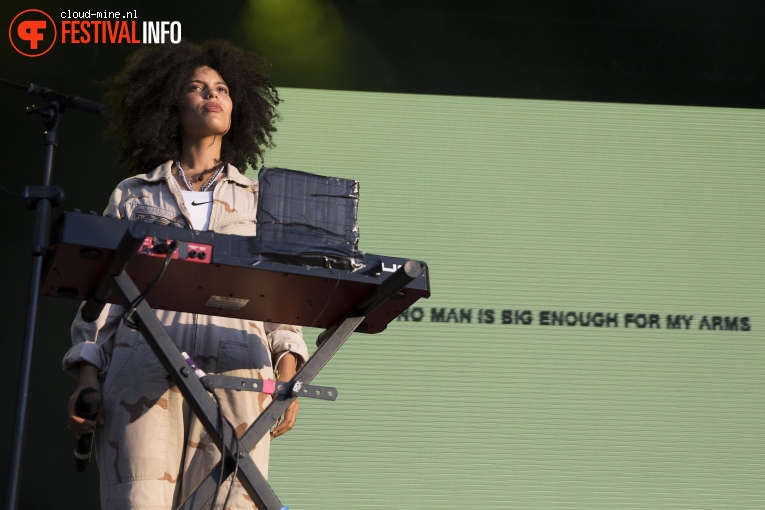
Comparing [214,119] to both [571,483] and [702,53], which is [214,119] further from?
[702,53]

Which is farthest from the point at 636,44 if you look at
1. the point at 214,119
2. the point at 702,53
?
the point at 214,119

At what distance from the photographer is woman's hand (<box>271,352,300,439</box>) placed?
2.49m

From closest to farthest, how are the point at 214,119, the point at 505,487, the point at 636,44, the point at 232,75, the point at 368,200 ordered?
the point at 214,119, the point at 232,75, the point at 505,487, the point at 368,200, the point at 636,44

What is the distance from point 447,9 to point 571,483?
79.9 inches

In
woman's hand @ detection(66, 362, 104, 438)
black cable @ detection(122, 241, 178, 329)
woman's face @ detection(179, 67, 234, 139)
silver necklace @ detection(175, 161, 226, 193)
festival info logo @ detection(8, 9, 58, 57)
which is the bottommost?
woman's hand @ detection(66, 362, 104, 438)

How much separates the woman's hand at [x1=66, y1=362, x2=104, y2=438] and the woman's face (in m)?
0.71

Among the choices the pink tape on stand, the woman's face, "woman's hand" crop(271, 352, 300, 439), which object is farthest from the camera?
the woman's face

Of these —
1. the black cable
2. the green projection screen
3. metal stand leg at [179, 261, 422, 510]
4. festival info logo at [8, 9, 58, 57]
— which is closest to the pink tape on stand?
metal stand leg at [179, 261, 422, 510]

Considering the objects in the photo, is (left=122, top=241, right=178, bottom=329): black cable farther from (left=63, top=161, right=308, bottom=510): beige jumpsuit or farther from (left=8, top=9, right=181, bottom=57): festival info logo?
(left=8, top=9, right=181, bottom=57): festival info logo

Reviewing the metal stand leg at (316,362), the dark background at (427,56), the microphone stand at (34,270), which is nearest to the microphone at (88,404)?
the microphone stand at (34,270)

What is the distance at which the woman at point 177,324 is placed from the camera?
88.0 inches

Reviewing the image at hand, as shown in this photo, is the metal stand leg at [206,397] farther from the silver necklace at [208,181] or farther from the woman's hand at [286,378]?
the silver necklace at [208,181]

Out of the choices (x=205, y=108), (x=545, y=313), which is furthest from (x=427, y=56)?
(x=205, y=108)

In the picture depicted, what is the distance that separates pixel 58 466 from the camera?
12.5ft
